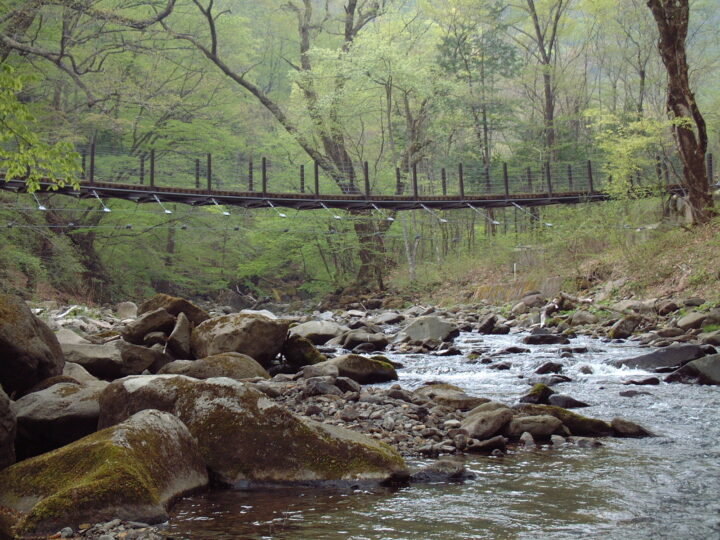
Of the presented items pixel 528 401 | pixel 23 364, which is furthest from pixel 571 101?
pixel 23 364

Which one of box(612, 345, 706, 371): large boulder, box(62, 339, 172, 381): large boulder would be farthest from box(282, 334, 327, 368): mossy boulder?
box(612, 345, 706, 371): large boulder

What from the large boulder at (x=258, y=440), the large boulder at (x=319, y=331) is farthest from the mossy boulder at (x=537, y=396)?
the large boulder at (x=319, y=331)

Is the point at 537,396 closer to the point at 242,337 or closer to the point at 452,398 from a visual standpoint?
the point at 452,398

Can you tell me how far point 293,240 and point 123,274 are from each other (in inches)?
188

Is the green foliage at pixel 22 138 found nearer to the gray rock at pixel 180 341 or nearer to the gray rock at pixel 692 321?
the gray rock at pixel 180 341

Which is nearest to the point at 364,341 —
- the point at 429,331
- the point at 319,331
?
the point at 319,331

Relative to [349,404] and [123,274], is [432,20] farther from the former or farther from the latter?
Result: [349,404]

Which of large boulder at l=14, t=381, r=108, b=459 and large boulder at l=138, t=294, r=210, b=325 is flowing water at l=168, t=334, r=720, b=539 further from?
large boulder at l=138, t=294, r=210, b=325

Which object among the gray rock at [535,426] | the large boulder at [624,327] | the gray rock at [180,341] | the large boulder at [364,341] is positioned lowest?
the large boulder at [364,341]

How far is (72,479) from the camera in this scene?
2.58 meters

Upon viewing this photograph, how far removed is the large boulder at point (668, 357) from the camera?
19.2 ft

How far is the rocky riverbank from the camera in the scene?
266 cm

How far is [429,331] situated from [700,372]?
14.1ft

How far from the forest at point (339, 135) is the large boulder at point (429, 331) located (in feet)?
16.3
